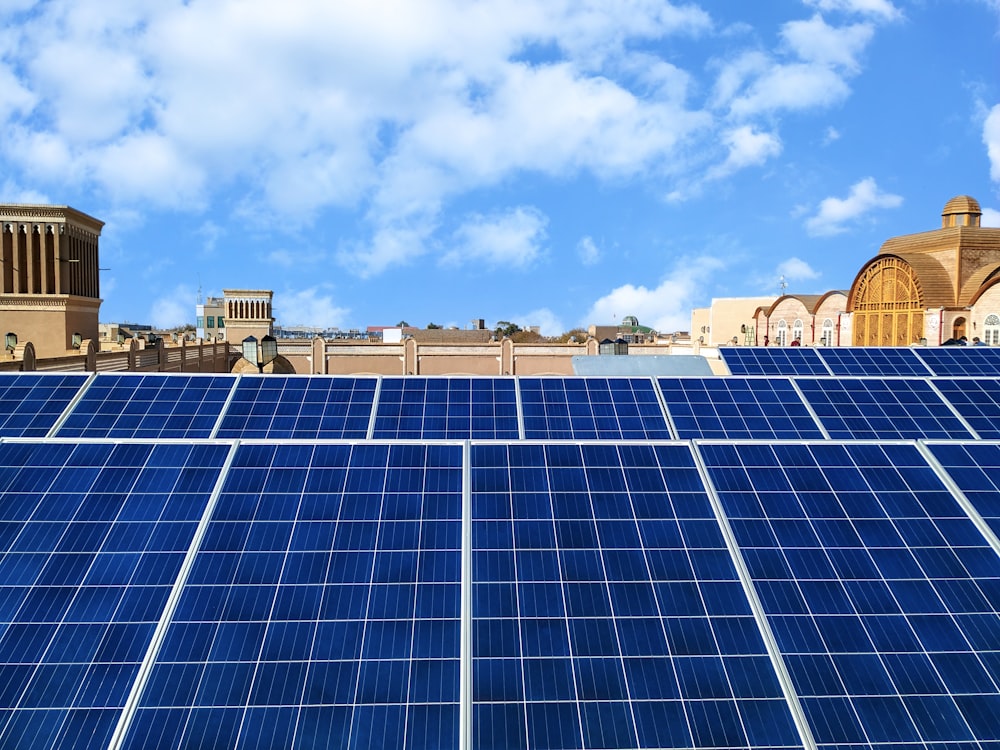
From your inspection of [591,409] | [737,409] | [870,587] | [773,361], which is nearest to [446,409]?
[591,409]

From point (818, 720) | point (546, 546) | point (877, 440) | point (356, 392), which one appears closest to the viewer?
point (818, 720)

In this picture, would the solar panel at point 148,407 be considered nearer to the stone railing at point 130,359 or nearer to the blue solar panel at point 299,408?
the blue solar panel at point 299,408

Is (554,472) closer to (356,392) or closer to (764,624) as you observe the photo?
(764,624)

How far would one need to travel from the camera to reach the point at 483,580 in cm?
969

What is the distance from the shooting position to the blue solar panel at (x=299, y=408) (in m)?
13.4

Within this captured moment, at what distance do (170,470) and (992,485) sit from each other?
1316cm

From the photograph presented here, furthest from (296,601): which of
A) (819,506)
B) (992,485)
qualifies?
(992,485)

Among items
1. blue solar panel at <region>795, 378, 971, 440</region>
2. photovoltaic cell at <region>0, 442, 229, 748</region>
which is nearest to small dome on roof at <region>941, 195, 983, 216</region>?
blue solar panel at <region>795, 378, 971, 440</region>

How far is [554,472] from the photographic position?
11766 mm

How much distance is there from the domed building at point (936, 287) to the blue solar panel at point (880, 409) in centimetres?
3329

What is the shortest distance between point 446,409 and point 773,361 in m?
16.0

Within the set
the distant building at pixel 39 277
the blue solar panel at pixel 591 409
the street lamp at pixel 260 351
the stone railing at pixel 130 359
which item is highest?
the distant building at pixel 39 277

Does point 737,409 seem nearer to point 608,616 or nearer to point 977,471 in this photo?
point 977,471

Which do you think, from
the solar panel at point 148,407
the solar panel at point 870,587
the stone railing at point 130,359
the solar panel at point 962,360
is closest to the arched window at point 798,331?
the solar panel at point 962,360
